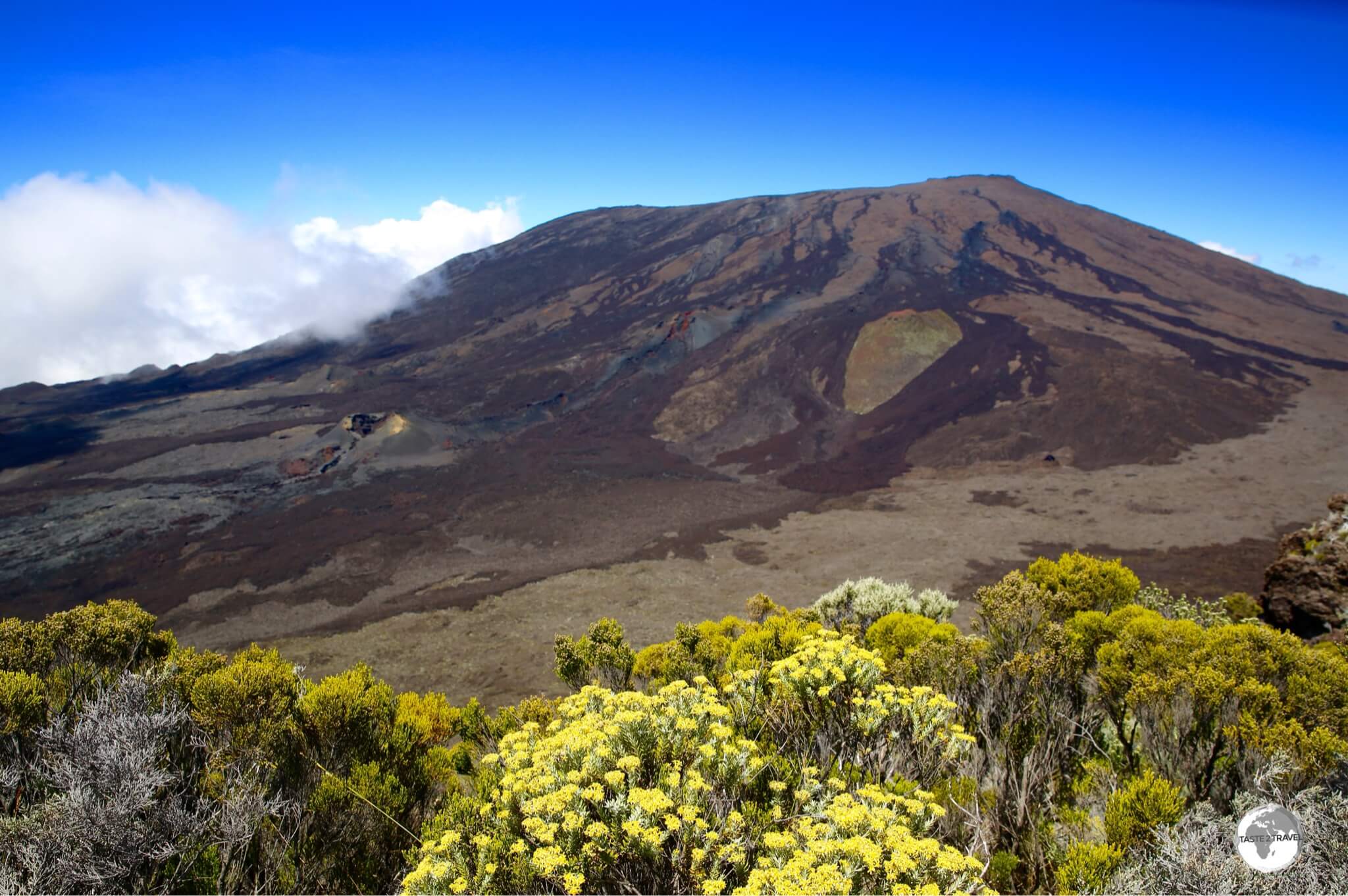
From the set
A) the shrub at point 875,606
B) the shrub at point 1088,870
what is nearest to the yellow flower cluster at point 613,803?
the shrub at point 1088,870

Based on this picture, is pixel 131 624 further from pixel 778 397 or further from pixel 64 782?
pixel 778 397

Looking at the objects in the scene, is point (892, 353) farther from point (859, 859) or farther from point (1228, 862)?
point (859, 859)

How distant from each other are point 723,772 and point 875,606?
8.79m

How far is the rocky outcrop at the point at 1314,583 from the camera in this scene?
10391 mm

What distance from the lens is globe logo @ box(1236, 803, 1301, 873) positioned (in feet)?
11.3

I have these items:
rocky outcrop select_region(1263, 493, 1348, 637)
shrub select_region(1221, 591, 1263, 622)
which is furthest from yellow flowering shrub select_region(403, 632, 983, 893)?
shrub select_region(1221, 591, 1263, 622)

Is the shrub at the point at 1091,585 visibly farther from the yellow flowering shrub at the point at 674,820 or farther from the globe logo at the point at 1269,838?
the yellow flowering shrub at the point at 674,820

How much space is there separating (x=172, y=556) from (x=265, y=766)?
2400 cm

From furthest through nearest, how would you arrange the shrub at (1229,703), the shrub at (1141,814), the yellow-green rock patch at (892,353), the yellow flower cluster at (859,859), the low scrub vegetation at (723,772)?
the yellow-green rock patch at (892,353) < the shrub at (1229,703) < the shrub at (1141,814) < the low scrub vegetation at (723,772) < the yellow flower cluster at (859,859)

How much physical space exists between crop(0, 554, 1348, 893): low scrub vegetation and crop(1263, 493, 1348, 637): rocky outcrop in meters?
4.92

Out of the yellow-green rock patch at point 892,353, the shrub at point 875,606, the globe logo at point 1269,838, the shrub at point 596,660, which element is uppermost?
the yellow-green rock patch at point 892,353

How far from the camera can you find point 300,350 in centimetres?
6147

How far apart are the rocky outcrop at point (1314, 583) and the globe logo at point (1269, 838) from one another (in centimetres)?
877

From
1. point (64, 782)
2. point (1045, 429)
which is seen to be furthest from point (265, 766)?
point (1045, 429)
